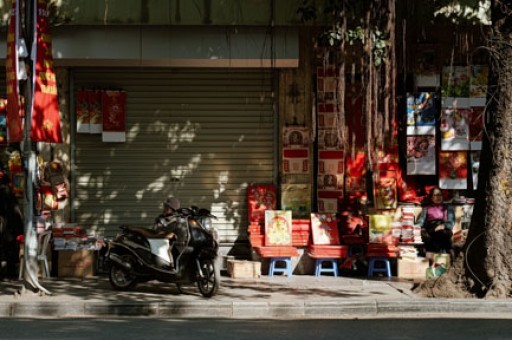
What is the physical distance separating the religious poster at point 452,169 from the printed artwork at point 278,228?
3.12 meters

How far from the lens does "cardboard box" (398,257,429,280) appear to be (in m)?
14.1

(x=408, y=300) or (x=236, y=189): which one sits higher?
(x=236, y=189)

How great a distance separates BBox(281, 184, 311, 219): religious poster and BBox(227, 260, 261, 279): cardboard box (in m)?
1.47

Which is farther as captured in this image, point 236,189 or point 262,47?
point 236,189

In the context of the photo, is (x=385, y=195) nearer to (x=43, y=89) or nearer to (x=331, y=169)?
(x=331, y=169)

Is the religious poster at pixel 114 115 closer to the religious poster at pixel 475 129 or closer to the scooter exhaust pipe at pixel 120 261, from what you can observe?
the scooter exhaust pipe at pixel 120 261

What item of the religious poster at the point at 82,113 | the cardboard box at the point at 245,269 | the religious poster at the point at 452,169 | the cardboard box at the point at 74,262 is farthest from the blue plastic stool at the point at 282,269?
the religious poster at the point at 82,113

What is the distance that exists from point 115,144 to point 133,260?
3.41m

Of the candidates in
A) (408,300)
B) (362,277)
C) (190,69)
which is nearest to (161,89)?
(190,69)

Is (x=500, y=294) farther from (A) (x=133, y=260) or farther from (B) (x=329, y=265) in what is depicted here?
(A) (x=133, y=260)

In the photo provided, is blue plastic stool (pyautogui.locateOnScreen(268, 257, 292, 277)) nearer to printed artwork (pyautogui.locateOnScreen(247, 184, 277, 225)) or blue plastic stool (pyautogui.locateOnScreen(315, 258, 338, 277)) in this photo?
blue plastic stool (pyautogui.locateOnScreen(315, 258, 338, 277))

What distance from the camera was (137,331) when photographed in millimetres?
9547

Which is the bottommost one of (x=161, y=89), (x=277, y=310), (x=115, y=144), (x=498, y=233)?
(x=277, y=310)

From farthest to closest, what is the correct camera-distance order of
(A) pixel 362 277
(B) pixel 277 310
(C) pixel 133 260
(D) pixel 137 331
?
(A) pixel 362 277 → (C) pixel 133 260 → (B) pixel 277 310 → (D) pixel 137 331
